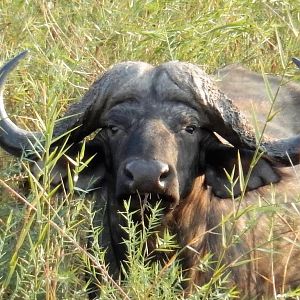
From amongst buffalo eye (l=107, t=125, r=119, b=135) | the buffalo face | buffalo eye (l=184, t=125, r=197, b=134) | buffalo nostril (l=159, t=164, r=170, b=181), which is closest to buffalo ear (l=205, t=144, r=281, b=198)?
the buffalo face

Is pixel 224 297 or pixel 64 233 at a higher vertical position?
pixel 64 233

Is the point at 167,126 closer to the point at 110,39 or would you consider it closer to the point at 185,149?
the point at 185,149

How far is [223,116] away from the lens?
524cm

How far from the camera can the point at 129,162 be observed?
4664 millimetres

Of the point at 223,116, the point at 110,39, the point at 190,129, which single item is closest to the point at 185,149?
the point at 190,129

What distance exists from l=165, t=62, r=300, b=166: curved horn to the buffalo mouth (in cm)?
57

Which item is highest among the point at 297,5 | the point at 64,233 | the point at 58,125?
the point at 64,233

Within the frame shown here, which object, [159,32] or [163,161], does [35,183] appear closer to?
[163,161]

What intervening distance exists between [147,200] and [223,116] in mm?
709

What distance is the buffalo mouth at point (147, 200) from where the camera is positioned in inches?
185

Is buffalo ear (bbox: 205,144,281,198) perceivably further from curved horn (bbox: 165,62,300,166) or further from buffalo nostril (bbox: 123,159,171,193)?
buffalo nostril (bbox: 123,159,171,193)

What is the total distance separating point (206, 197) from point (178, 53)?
135 centimetres

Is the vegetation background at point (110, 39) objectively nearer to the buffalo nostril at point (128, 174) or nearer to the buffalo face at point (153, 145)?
the buffalo face at point (153, 145)

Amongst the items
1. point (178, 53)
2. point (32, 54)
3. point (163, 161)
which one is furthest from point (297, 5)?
point (163, 161)
